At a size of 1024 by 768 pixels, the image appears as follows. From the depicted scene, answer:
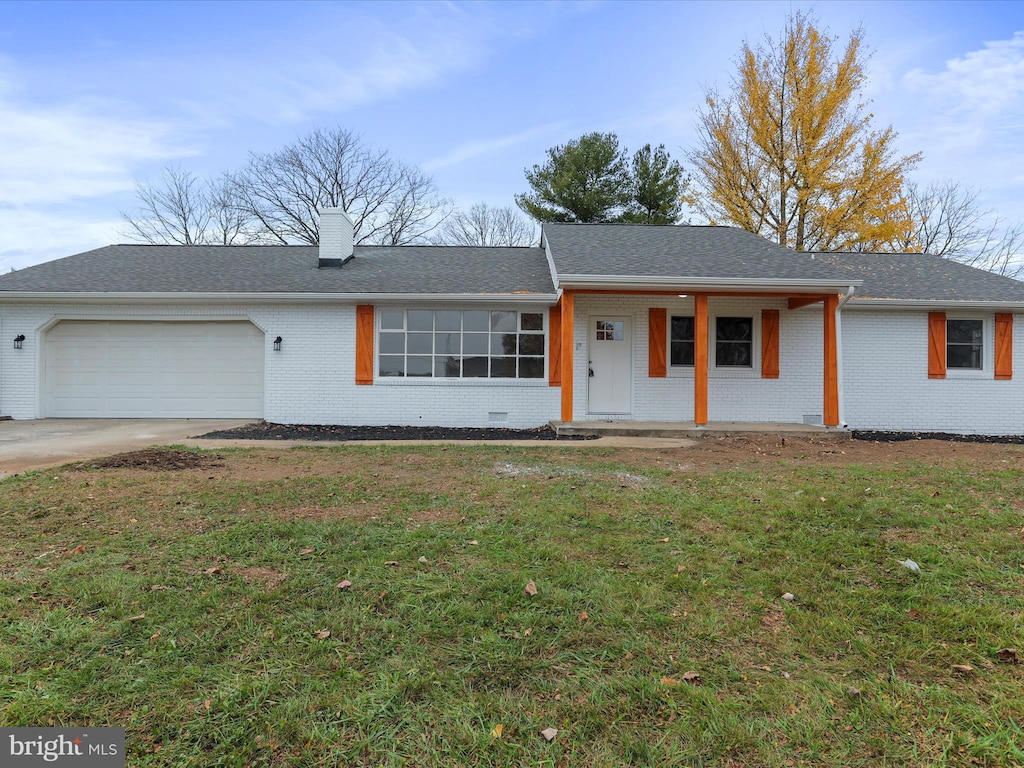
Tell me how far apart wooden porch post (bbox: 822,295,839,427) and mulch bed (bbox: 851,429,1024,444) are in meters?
0.59

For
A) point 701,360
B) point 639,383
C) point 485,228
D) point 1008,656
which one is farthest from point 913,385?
point 485,228

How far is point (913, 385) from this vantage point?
10742 millimetres

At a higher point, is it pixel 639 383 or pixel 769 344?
pixel 769 344

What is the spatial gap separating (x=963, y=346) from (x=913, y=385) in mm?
1390

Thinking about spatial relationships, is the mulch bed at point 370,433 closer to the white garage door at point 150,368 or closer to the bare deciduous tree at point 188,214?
the white garage door at point 150,368

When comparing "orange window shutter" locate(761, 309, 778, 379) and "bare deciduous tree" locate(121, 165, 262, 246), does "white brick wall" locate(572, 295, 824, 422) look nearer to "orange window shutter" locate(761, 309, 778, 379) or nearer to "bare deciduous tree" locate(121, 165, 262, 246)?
"orange window shutter" locate(761, 309, 778, 379)

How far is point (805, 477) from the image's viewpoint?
565cm

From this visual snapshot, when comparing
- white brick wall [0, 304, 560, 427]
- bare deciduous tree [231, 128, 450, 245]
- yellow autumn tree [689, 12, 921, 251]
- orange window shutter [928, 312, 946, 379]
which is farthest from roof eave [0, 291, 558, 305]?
bare deciduous tree [231, 128, 450, 245]

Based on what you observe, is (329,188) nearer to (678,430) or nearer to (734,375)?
(734,375)

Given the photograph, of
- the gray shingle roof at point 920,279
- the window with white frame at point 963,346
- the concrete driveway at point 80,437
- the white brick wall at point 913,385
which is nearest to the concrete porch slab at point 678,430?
the white brick wall at point 913,385

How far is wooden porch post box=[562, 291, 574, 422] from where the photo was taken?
9.37m

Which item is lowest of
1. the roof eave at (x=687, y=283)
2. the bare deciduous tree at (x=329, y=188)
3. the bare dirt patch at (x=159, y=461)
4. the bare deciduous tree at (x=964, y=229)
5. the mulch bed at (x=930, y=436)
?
the mulch bed at (x=930, y=436)

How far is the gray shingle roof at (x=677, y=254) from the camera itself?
9.47 meters

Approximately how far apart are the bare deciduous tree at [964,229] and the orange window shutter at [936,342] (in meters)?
18.5
